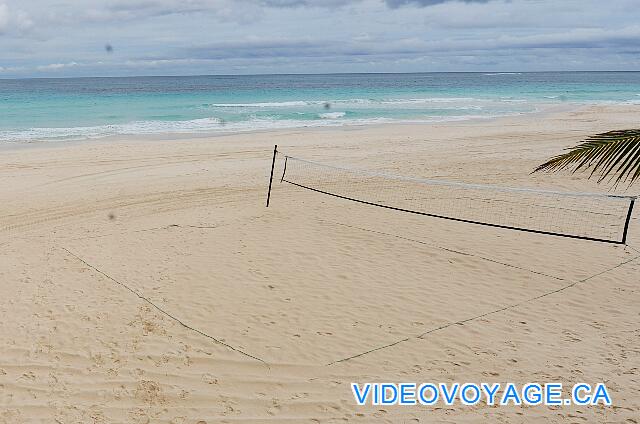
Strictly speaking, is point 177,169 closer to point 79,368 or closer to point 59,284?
point 59,284

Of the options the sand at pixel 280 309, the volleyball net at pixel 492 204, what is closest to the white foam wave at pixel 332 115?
the volleyball net at pixel 492 204

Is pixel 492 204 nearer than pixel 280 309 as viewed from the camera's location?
No

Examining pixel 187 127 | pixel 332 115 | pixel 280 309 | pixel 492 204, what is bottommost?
pixel 280 309

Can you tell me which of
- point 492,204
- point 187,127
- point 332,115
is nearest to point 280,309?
point 492,204

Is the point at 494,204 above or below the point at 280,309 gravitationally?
above

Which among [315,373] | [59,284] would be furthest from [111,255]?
[315,373]

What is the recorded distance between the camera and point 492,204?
12.2 metres

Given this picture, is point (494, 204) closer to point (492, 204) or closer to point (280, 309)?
point (492, 204)

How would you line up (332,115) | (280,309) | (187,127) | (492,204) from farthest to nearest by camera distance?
(332,115) → (187,127) → (492,204) → (280,309)

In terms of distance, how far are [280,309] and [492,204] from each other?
698cm

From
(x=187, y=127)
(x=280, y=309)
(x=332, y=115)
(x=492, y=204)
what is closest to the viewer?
(x=280, y=309)

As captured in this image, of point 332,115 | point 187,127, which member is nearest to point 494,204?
point 187,127

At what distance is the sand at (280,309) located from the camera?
509 centimetres

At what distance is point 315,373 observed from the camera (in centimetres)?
552
